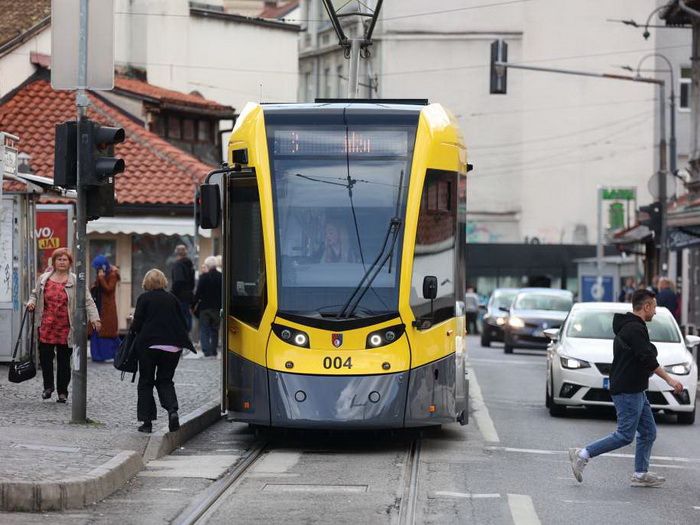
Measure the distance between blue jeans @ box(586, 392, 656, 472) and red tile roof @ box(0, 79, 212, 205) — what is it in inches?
824

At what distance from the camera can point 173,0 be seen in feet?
154

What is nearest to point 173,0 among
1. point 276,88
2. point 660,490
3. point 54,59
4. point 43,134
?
point 276,88

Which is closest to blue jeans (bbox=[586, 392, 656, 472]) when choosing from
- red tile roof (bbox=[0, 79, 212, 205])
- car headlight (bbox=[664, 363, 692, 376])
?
car headlight (bbox=[664, 363, 692, 376])

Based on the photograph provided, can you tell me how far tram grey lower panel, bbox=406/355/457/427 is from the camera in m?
14.6

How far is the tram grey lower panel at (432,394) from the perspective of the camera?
47.8 feet

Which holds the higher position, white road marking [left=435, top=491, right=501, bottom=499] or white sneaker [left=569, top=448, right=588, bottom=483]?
white sneaker [left=569, top=448, right=588, bottom=483]

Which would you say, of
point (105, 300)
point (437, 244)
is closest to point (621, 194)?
point (105, 300)

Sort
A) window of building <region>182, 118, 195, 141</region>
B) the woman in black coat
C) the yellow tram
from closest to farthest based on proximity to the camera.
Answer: the yellow tram → the woman in black coat → window of building <region>182, 118, 195, 141</region>

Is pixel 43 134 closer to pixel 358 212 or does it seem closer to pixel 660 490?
pixel 358 212

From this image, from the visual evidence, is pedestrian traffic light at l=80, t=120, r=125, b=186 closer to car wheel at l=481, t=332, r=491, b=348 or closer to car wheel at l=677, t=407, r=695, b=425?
car wheel at l=677, t=407, r=695, b=425

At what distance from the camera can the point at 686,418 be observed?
1967 cm

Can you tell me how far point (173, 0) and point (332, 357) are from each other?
1336 inches

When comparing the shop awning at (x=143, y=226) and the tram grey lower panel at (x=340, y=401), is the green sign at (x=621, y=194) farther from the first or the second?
the tram grey lower panel at (x=340, y=401)

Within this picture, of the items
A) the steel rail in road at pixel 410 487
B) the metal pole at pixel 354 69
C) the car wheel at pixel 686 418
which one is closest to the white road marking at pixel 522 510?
the steel rail in road at pixel 410 487
